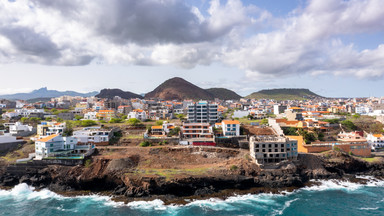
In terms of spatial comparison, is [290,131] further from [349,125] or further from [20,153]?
[20,153]

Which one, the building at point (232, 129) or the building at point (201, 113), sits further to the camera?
the building at point (201, 113)

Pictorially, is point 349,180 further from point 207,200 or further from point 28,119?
point 28,119

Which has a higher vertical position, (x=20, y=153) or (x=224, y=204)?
(x=20, y=153)

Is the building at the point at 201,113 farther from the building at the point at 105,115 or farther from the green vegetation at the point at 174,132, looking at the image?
the building at the point at 105,115

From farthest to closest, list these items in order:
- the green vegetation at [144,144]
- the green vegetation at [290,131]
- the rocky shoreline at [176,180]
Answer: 1. the green vegetation at [290,131]
2. the green vegetation at [144,144]
3. the rocky shoreline at [176,180]

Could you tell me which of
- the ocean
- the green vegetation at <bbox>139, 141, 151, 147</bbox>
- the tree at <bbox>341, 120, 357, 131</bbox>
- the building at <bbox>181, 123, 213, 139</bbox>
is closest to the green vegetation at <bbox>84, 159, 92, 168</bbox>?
the ocean

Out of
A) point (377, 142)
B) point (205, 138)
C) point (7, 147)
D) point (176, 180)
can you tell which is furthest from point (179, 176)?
point (377, 142)

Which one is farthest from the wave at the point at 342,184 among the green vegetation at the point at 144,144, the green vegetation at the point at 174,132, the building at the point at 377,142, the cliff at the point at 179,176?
the green vegetation at the point at 144,144

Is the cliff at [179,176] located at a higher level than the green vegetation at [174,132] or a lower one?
lower
